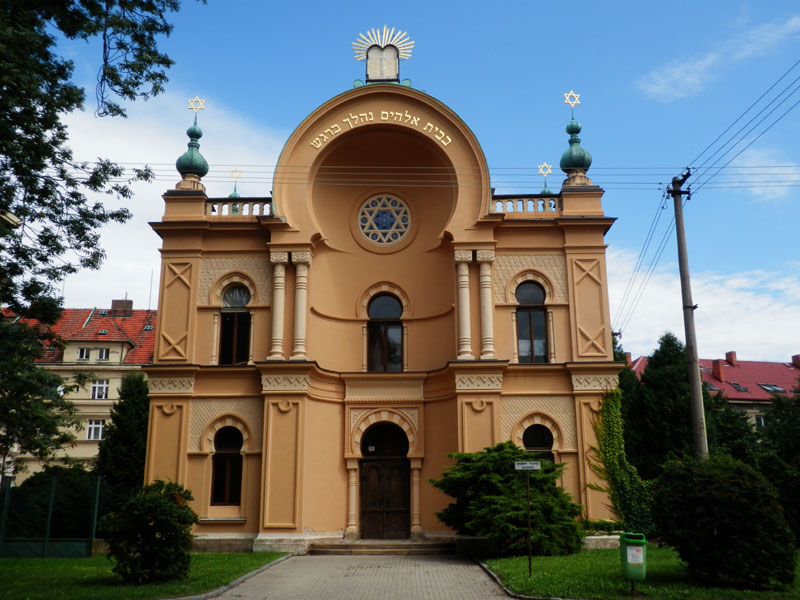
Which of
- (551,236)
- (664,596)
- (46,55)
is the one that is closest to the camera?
(664,596)

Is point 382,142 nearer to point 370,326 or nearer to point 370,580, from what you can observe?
point 370,326

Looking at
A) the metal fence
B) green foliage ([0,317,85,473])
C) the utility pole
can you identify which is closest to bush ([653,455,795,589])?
the utility pole

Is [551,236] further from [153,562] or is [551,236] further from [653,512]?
[153,562]

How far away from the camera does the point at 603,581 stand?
43.3 feet

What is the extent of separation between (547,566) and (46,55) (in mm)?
13673

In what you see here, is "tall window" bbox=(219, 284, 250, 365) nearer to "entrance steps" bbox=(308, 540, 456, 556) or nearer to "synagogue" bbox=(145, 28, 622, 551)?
"synagogue" bbox=(145, 28, 622, 551)

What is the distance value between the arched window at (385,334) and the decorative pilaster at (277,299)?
3286mm

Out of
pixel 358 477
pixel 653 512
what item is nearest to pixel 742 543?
pixel 653 512

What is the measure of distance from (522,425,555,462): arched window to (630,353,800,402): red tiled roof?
93.0 feet

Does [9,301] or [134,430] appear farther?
[134,430]

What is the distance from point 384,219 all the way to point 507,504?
11.5m

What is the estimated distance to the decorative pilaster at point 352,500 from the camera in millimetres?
22938

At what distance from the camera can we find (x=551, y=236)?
2423 cm

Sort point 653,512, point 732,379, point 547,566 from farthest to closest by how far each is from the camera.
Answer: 1. point 732,379
2. point 547,566
3. point 653,512
